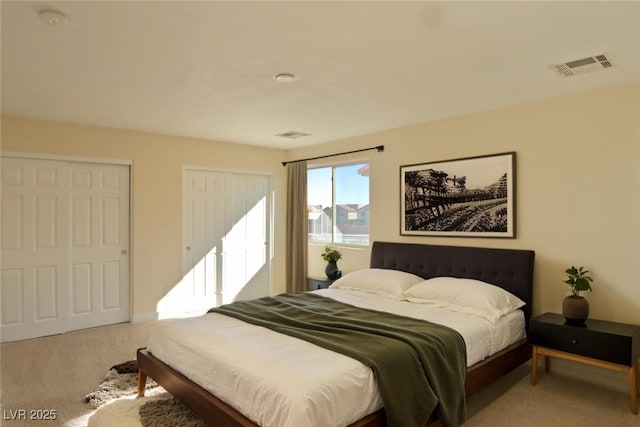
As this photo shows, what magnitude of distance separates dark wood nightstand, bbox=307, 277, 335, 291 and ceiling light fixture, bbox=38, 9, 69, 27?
4.04 meters

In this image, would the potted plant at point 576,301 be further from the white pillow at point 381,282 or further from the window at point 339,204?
the window at point 339,204

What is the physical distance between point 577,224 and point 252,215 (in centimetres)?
427

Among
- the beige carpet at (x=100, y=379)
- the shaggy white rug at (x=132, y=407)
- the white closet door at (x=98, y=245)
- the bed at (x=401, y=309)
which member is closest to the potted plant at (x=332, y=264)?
the bed at (x=401, y=309)

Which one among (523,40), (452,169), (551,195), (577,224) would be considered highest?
(523,40)

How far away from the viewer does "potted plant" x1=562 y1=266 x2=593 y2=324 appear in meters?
3.12

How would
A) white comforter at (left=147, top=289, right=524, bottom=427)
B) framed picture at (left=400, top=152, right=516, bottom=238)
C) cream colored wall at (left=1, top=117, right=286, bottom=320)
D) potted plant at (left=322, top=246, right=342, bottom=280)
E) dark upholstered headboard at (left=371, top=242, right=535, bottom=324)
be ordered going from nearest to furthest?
white comforter at (left=147, top=289, right=524, bottom=427) → dark upholstered headboard at (left=371, top=242, right=535, bottom=324) → framed picture at (left=400, top=152, right=516, bottom=238) → cream colored wall at (left=1, top=117, right=286, bottom=320) → potted plant at (left=322, top=246, right=342, bottom=280)

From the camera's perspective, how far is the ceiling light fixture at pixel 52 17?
2.09 metres

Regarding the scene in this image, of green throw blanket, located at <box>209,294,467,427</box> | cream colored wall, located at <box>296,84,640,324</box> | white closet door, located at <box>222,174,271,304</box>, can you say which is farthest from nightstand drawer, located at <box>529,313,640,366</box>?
white closet door, located at <box>222,174,271,304</box>

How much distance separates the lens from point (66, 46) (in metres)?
2.53

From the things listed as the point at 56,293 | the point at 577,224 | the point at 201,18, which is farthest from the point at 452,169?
the point at 56,293

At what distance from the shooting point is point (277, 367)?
2129 mm

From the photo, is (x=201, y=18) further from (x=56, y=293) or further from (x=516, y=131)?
(x=56, y=293)

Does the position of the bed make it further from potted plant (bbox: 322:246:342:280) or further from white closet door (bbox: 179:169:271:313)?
white closet door (bbox: 179:169:271:313)

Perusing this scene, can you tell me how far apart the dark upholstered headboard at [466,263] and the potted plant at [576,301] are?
378mm
